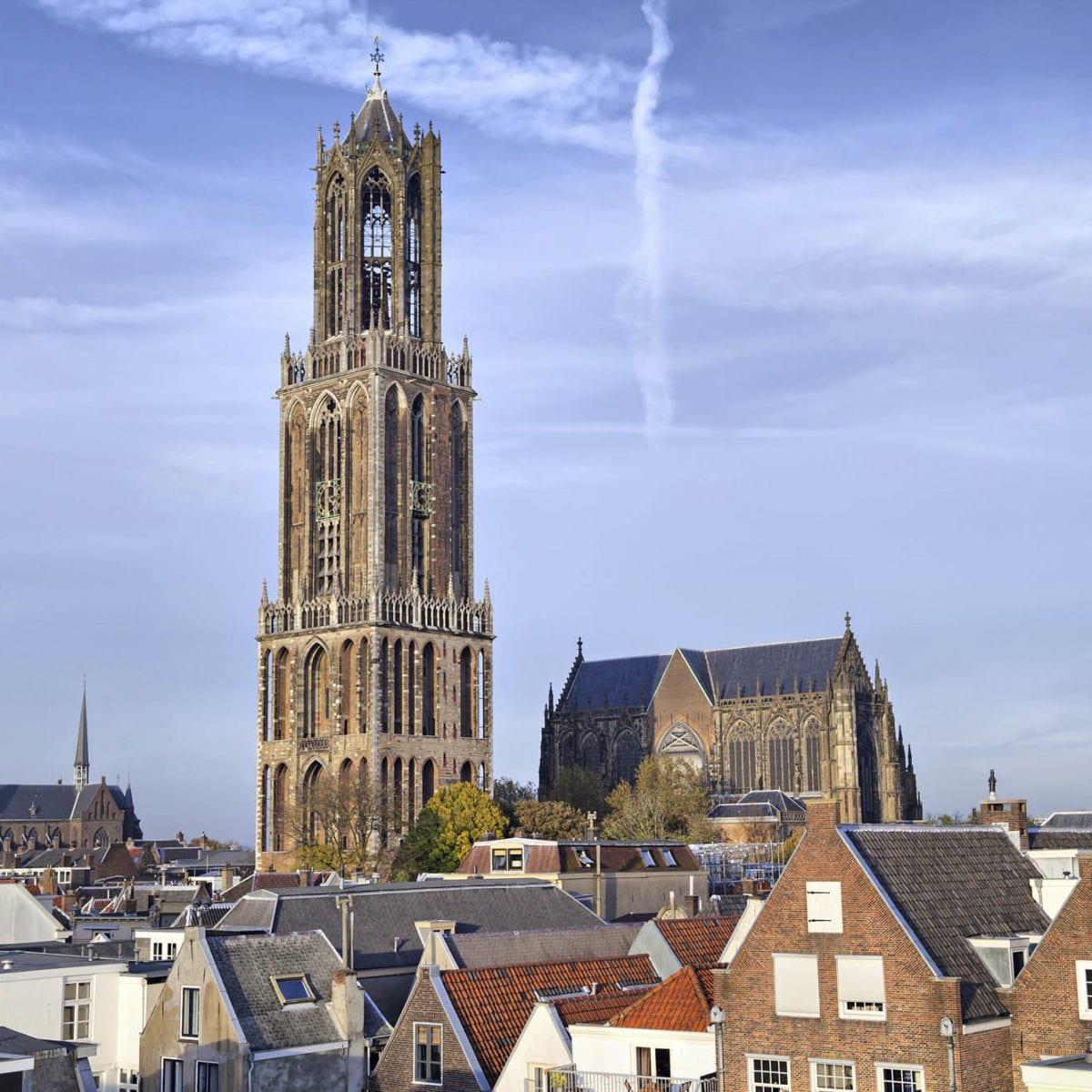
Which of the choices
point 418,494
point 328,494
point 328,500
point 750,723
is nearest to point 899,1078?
point 418,494

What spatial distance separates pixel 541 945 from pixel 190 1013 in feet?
33.5

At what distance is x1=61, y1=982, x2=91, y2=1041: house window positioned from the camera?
4741cm

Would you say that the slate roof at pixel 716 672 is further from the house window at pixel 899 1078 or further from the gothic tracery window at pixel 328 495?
the house window at pixel 899 1078

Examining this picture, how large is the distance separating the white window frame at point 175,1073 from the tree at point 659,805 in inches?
3302

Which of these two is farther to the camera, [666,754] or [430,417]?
[666,754]

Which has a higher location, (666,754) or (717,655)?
(717,655)

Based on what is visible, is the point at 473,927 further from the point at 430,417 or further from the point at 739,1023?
the point at 430,417

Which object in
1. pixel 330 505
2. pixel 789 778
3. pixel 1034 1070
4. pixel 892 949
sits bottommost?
pixel 1034 1070

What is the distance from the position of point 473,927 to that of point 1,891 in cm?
2134

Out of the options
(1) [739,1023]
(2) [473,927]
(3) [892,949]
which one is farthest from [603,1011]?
(2) [473,927]

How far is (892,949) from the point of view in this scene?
3241cm

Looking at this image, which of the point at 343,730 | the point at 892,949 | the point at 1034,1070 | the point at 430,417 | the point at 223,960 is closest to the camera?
the point at 1034,1070

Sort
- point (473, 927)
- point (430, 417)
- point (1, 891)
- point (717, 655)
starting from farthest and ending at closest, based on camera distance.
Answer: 1. point (717, 655)
2. point (430, 417)
3. point (1, 891)
4. point (473, 927)

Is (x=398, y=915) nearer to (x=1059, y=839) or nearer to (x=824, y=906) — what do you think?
(x=1059, y=839)
